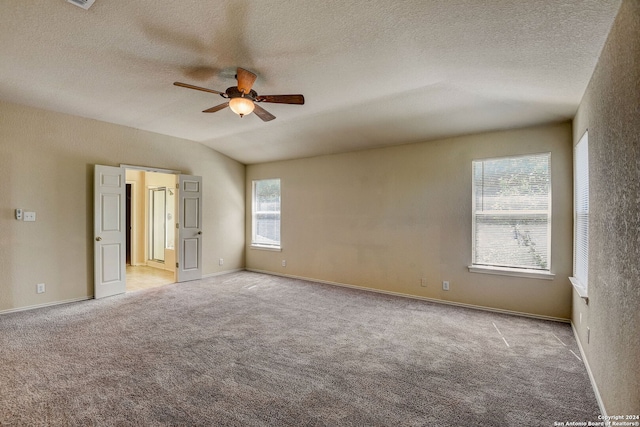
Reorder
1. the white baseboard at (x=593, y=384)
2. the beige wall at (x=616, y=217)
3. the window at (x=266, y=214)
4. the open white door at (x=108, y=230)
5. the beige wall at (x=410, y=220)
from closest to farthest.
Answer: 1. the beige wall at (x=616, y=217)
2. the white baseboard at (x=593, y=384)
3. the beige wall at (x=410, y=220)
4. the open white door at (x=108, y=230)
5. the window at (x=266, y=214)

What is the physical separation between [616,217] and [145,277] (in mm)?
6991

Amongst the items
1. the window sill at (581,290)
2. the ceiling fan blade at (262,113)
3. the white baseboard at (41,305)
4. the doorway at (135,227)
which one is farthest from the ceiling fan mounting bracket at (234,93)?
the white baseboard at (41,305)

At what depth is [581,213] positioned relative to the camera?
3.20 m

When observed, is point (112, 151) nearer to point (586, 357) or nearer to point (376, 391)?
point (376, 391)

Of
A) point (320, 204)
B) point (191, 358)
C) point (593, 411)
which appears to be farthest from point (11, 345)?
point (593, 411)

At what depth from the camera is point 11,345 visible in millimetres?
3004

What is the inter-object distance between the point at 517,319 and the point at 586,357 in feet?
3.77

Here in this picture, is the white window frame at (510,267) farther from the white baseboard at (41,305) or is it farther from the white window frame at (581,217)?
the white baseboard at (41,305)

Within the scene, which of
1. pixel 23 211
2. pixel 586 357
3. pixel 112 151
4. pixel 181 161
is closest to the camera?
pixel 586 357

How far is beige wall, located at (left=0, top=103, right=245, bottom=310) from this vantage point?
13.0 feet

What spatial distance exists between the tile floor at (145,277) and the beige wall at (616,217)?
19.5 feet

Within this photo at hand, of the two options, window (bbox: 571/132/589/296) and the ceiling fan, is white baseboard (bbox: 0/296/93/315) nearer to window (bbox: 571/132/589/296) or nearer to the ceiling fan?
the ceiling fan

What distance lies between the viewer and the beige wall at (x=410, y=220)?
12.4 ft

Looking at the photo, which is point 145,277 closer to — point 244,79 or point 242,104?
point 242,104
